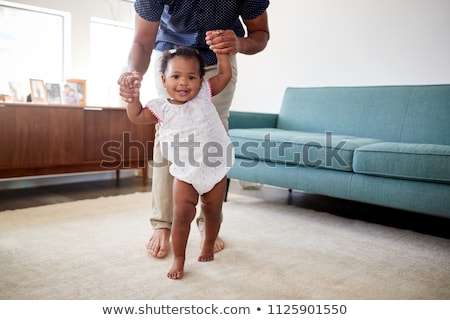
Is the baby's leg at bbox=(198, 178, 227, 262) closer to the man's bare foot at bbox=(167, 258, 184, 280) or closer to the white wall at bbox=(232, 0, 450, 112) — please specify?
the man's bare foot at bbox=(167, 258, 184, 280)

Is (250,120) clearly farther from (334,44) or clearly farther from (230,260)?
(230,260)

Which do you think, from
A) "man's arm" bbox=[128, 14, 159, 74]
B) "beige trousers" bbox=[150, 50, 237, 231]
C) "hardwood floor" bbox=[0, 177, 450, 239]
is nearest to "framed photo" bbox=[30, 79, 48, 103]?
"hardwood floor" bbox=[0, 177, 450, 239]

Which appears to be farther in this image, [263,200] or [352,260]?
[263,200]

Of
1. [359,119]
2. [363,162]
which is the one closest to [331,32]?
[359,119]

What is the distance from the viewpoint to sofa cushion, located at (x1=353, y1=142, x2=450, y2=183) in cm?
181

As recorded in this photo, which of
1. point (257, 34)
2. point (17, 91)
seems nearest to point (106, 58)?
point (17, 91)

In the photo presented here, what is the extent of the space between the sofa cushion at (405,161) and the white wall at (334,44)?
3.49 ft

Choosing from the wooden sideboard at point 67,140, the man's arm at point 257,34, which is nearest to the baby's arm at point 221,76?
the man's arm at point 257,34

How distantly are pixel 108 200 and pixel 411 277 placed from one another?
6.03 ft

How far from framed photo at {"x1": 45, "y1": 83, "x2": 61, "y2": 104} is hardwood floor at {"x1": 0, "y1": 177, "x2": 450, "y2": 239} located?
654 mm

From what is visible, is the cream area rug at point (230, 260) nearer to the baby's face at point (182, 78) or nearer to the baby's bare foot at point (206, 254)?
the baby's bare foot at point (206, 254)

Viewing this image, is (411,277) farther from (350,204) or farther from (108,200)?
(108,200)

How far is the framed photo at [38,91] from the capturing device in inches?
116

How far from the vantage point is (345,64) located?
3.15 meters
